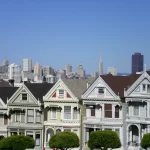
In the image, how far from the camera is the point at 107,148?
181 ft

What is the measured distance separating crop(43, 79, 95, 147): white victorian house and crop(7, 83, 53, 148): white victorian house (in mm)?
923

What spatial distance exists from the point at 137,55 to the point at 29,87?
35.8m

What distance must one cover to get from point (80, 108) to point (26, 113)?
7.42 m

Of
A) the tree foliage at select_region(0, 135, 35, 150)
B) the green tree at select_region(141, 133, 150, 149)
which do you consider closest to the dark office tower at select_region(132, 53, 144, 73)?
the green tree at select_region(141, 133, 150, 149)

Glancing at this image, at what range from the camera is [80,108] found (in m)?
59.3

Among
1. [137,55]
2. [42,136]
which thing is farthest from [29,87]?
[137,55]

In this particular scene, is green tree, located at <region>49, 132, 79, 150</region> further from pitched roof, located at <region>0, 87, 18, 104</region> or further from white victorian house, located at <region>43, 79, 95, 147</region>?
pitched roof, located at <region>0, 87, 18, 104</region>

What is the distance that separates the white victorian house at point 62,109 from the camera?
59.7 meters

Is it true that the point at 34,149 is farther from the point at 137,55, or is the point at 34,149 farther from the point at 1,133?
the point at 137,55

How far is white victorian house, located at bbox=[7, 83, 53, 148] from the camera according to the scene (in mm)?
60938

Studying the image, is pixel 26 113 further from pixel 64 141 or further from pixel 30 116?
pixel 64 141

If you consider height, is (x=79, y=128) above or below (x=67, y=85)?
below

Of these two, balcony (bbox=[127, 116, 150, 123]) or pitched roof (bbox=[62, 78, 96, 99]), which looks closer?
balcony (bbox=[127, 116, 150, 123])

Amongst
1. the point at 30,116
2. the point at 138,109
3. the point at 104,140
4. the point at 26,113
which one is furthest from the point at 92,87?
the point at 26,113
